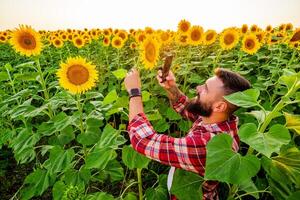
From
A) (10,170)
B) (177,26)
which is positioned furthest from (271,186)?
(177,26)

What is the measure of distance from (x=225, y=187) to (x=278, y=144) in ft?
5.61

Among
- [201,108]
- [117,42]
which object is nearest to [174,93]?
[201,108]

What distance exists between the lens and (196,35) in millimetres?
4719

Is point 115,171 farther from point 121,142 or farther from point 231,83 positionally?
point 231,83

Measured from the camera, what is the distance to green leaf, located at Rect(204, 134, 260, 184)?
137cm

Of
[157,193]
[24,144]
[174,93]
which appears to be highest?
[174,93]

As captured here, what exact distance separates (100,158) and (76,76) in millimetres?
800

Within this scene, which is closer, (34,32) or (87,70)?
(87,70)

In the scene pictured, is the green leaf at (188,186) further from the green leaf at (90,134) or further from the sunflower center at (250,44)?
the sunflower center at (250,44)

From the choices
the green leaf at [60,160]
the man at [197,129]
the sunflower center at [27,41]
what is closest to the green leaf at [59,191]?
the green leaf at [60,160]

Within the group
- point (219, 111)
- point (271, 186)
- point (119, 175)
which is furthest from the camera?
point (119, 175)

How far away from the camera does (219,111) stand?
1.90m

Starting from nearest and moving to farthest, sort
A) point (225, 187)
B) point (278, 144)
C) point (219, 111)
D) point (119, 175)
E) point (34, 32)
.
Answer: point (278, 144) → point (219, 111) → point (119, 175) → point (225, 187) → point (34, 32)

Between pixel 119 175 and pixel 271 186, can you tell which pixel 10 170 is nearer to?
pixel 119 175
